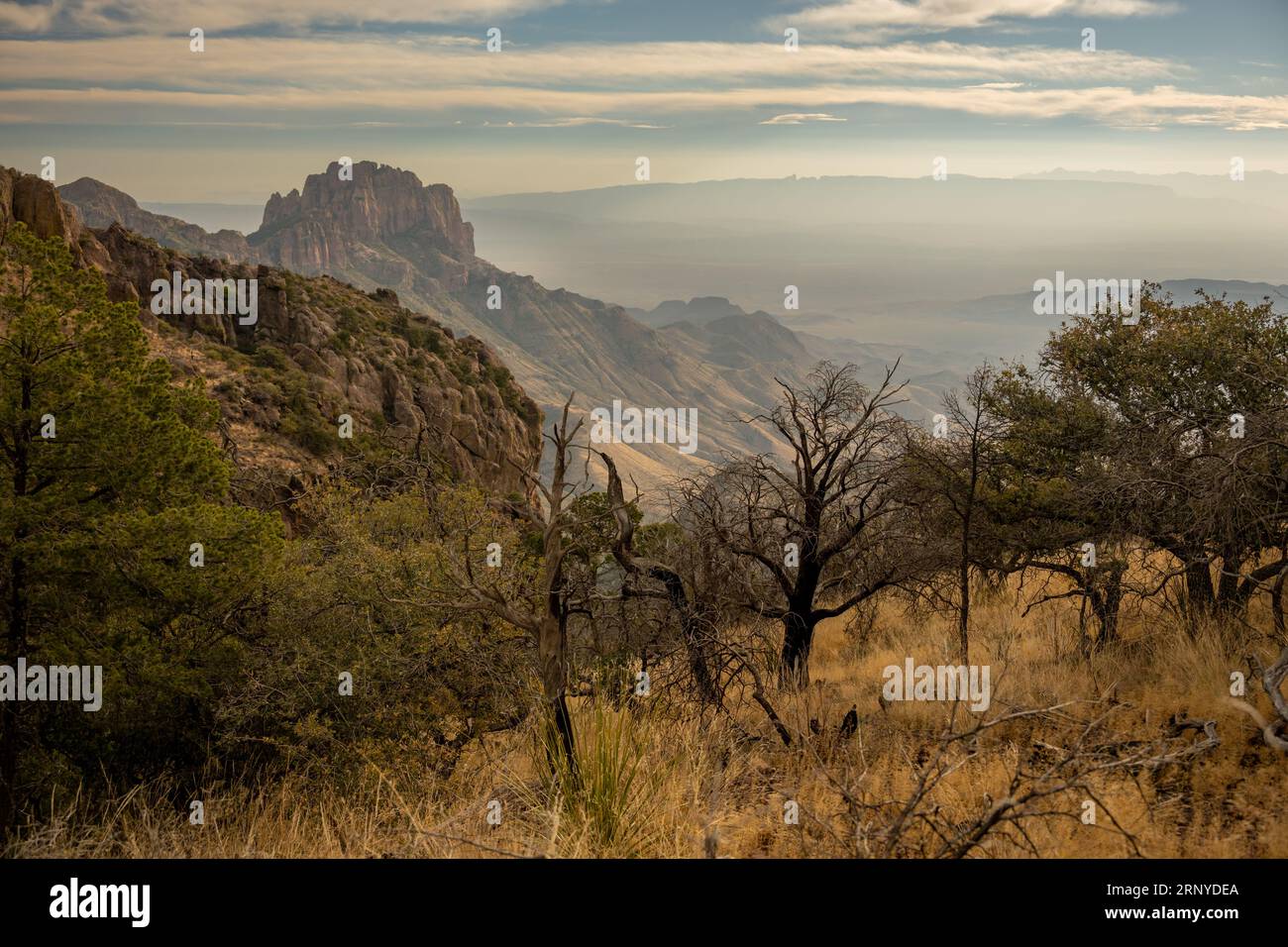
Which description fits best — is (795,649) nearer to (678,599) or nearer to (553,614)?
(678,599)

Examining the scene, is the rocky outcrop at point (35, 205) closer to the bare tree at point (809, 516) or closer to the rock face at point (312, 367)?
the rock face at point (312, 367)

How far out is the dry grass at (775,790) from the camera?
17.3 feet

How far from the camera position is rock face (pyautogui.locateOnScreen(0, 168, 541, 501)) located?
33.6 metres

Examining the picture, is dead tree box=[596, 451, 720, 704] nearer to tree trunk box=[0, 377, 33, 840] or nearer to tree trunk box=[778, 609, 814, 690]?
tree trunk box=[778, 609, 814, 690]

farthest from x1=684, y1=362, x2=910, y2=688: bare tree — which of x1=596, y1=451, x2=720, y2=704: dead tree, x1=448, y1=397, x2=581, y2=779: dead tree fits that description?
x1=448, y1=397, x2=581, y2=779: dead tree

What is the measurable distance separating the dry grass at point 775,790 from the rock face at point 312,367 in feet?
51.2

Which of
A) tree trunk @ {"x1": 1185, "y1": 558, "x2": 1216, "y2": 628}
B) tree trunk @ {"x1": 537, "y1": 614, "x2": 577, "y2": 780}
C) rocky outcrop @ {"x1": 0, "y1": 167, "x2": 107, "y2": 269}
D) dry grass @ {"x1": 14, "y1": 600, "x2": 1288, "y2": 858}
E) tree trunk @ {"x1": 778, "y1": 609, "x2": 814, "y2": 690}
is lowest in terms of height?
tree trunk @ {"x1": 778, "y1": 609, "x2": 814, "y2": 690}

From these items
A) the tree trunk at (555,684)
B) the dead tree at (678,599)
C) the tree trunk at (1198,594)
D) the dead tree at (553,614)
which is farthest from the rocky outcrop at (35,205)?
the tree trunk at (1198,594)

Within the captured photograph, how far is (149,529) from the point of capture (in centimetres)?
988

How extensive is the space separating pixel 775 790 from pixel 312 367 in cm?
4098

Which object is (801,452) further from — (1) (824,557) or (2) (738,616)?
(2) (738,616)

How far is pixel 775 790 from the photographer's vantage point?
572cm

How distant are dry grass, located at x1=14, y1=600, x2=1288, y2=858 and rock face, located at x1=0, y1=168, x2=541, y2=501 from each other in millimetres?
15617

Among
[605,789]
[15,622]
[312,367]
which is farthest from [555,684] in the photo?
[312,367]
